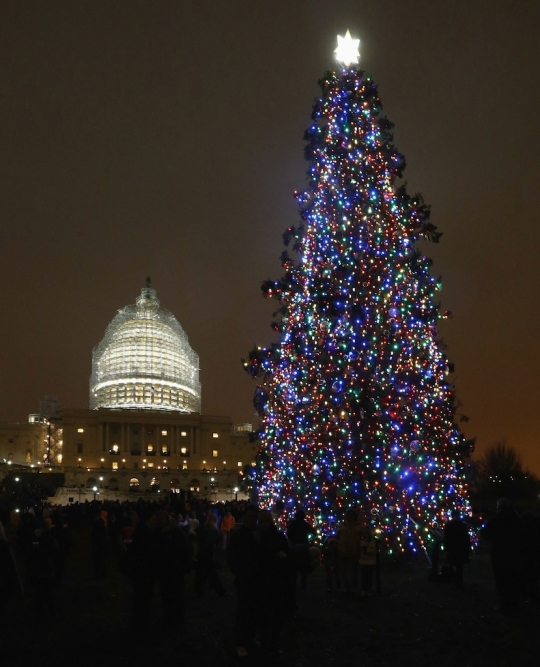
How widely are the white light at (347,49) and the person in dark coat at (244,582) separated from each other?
14.7 m

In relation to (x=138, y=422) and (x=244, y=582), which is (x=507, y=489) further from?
(x=138, y=422)

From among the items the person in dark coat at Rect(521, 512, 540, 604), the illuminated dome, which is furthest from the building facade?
the person in dark coat at Rect(521, 512, 540, 604)

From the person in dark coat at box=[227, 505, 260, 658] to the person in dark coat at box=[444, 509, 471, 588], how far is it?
5.73 metres

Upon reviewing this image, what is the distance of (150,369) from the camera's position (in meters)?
115

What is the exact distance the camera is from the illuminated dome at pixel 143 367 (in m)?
114

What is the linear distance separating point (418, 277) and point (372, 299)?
1.42 m

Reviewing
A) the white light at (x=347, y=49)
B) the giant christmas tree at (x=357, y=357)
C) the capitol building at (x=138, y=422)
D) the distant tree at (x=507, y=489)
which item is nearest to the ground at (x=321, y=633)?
the giant christmas tree at (x=357, y=357)

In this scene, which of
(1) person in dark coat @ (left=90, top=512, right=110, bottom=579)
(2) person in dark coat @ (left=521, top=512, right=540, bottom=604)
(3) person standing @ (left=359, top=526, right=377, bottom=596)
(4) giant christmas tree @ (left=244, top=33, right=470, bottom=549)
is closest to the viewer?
(2) person in dark coat @ (left=521, top=512, right=540, bottom=604)

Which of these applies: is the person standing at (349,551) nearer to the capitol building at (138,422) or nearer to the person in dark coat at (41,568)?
the person in dark coat at (41,568)

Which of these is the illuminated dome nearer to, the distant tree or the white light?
the distant tree

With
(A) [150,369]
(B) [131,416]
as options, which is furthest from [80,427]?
(A) [150,369]

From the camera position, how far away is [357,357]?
55.0 feet

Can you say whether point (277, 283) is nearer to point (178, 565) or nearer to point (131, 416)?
point (178, 565)

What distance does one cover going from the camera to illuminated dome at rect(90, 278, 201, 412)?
114312 millimetres
